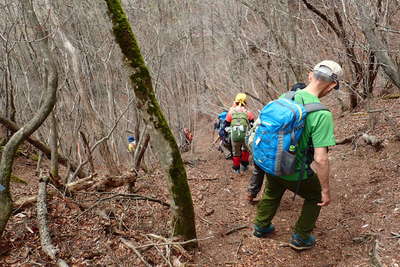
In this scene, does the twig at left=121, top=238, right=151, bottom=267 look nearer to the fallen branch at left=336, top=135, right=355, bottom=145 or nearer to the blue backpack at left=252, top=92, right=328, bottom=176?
the blue backpack at left=252, top=92, right=328, bottom=176

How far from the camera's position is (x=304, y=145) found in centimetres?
288

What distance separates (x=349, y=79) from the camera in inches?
238

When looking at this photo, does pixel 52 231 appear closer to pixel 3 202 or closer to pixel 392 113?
pixel 3 202

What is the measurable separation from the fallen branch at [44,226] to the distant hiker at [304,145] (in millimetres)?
2108

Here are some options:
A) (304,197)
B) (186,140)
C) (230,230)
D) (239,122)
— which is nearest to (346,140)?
(239,122)

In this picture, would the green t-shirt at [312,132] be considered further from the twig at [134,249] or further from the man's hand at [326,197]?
the twig at [134,249]

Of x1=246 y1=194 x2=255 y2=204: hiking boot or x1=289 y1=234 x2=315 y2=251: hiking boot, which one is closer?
x1=289 y1=234 x2=315 y2=251: hiking boot

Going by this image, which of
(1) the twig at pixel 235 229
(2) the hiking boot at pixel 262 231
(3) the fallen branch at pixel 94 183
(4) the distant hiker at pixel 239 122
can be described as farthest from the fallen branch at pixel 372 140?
(3) the fallen branch at pixel 94 183

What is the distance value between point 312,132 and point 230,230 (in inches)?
66.9

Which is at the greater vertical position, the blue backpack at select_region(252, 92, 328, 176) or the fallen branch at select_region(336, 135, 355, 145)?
the blue backpack at select_region(252, 92, 328, 176)

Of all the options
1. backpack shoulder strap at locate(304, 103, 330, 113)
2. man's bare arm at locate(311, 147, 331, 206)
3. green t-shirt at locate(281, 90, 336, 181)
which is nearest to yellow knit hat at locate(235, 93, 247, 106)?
green t-shirt at locate(281, 90, 336, 181)

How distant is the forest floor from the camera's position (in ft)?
A: 9.70

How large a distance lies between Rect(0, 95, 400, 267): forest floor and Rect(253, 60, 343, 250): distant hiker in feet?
1.28

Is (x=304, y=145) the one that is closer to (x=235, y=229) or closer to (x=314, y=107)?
(x=314, y=107)
